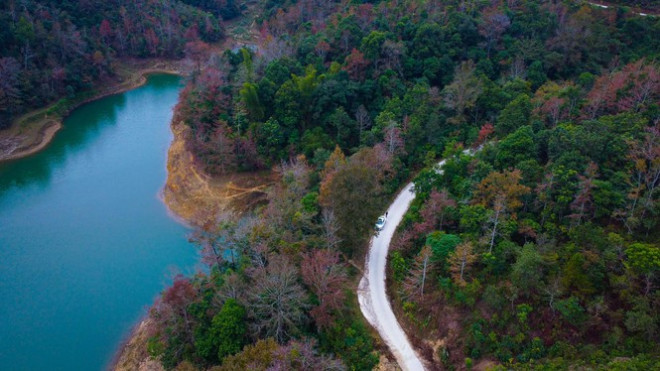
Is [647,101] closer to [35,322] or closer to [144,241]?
[144,241]

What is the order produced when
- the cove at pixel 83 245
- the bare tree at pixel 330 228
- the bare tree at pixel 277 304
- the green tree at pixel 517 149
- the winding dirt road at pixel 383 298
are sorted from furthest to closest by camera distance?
the cove at pixel 83 245, the green tree at pixel 517 149, the bare tree at pixel 330 228, the winding dirt road at pixel 383 298, the bare tree at pixel 277 304

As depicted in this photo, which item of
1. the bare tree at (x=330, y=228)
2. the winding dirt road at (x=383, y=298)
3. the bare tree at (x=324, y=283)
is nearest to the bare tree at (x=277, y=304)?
the bare tree at (x=324, y=283)

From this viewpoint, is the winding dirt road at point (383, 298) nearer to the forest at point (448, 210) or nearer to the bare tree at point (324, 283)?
the forest at point (448, 210)

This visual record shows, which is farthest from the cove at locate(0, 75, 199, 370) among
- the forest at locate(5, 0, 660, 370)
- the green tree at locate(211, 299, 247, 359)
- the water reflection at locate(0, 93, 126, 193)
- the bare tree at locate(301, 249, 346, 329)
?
the bare tree at locate(301, 249, 346, 329)

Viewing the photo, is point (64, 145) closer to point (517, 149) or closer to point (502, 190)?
point (502, 190)

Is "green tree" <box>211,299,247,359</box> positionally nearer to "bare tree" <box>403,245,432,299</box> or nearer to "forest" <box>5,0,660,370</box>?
"forest" <box>5,0,660,370</box>
